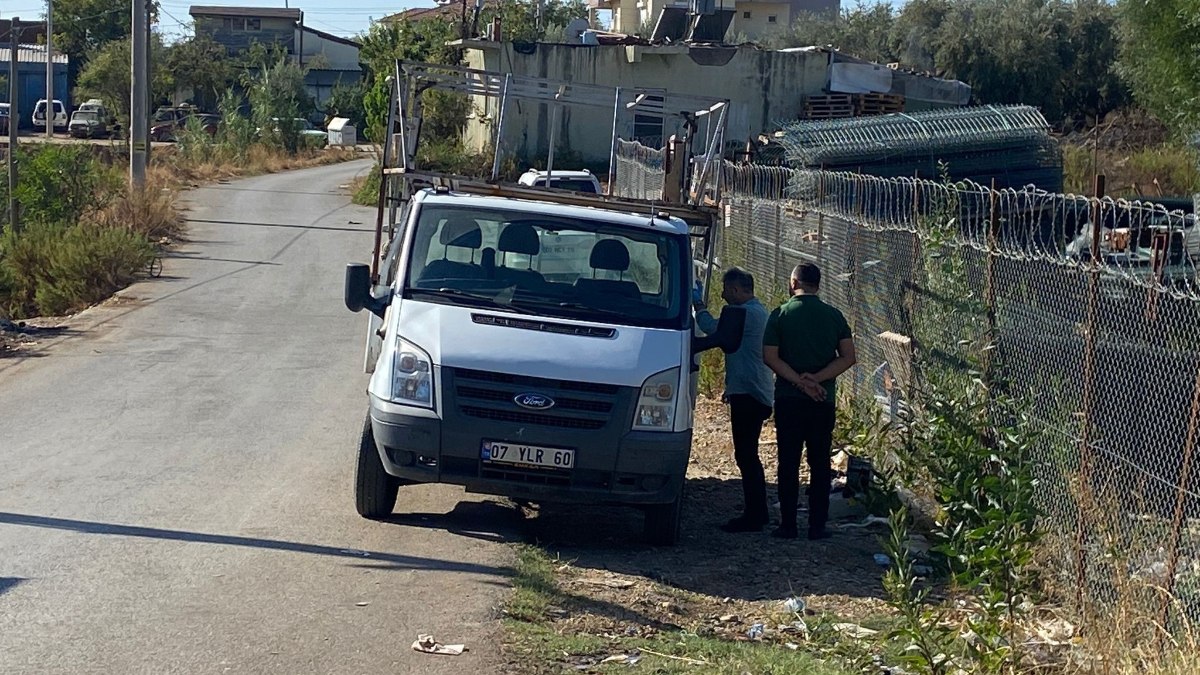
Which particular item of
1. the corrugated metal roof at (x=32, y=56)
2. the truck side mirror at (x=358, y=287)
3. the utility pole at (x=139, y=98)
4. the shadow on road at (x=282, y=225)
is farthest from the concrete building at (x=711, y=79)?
the corrugated metal roof at (x=32, y=56)

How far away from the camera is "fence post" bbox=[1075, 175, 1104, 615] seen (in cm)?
675

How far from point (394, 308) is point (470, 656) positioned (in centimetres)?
277

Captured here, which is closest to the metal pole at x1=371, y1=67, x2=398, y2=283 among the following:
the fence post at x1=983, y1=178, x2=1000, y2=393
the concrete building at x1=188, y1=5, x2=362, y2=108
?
the fence post at x1=983, y1=178, x2=1000, y2=393

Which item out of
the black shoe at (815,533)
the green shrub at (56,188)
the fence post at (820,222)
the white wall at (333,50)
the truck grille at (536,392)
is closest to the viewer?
the truck grille at (536,392)

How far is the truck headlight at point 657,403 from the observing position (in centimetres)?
780

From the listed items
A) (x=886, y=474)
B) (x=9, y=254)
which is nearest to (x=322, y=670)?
(x=886, y=474)

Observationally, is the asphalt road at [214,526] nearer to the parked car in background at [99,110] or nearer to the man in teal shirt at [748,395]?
the man in teal shirt at [748,395]

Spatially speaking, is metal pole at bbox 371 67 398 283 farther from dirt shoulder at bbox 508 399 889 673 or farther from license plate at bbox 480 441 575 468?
license plate at bbox 480 441 575 468

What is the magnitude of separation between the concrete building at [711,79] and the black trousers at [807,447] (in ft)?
102

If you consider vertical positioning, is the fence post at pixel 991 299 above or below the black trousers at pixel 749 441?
above

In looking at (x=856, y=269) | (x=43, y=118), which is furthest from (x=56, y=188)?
(x=43, y=118)

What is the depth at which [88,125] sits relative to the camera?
Result: 211 ft

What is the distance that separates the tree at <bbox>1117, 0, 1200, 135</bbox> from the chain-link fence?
2257 centimetres

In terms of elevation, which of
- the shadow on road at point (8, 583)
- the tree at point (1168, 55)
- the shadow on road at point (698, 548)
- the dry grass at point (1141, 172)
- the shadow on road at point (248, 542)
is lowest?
the shadow on road at point (698, 548)
